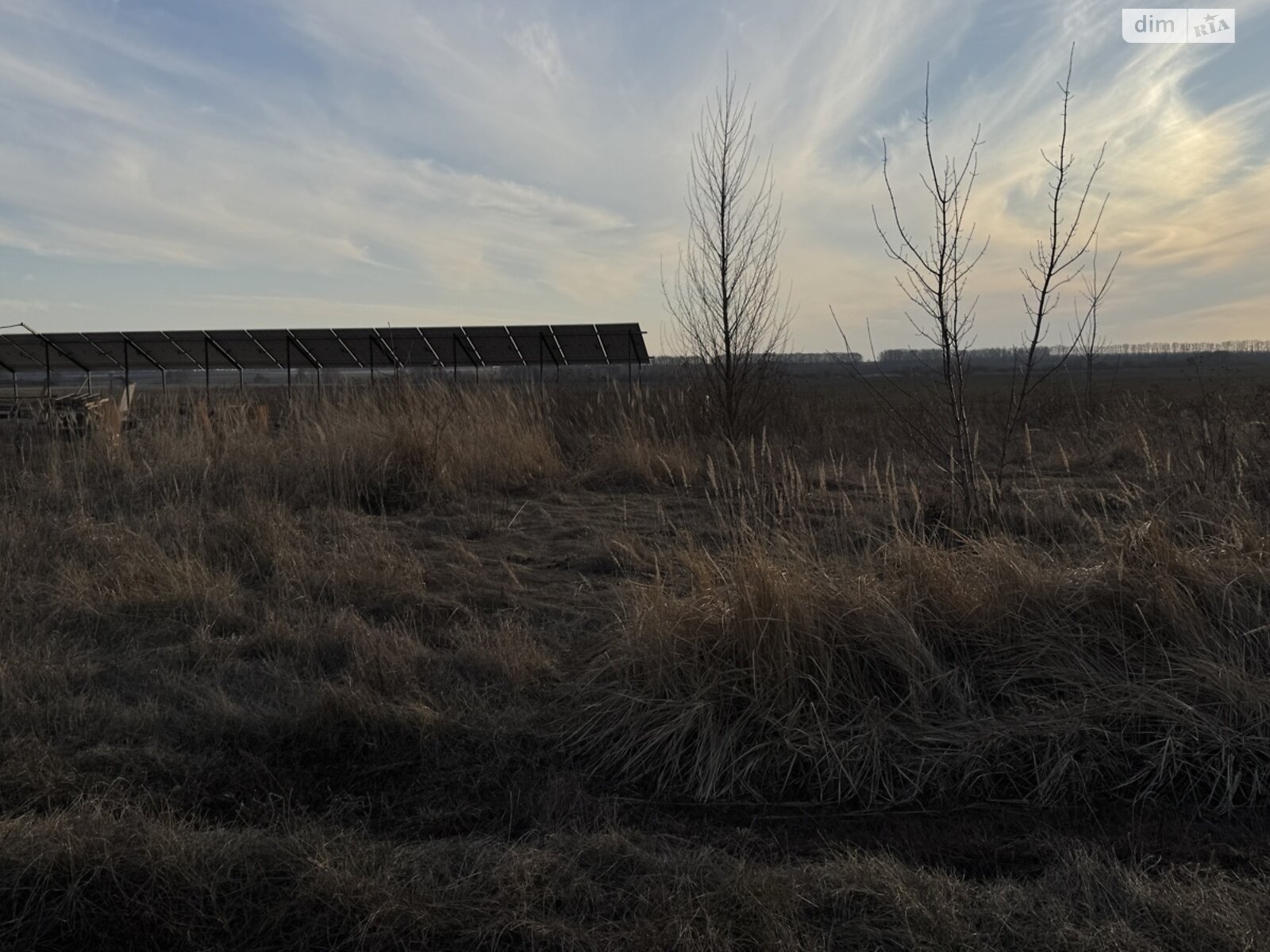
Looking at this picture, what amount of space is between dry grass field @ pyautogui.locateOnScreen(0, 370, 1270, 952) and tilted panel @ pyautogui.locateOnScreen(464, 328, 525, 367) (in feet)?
51.1

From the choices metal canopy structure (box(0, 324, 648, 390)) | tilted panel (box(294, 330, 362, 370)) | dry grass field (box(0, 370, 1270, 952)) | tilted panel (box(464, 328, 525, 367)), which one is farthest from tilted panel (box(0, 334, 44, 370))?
dry grass field (box(0, 370, 1270, 952))

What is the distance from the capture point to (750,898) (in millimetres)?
2293

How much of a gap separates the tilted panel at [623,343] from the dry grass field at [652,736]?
1458 centimetres

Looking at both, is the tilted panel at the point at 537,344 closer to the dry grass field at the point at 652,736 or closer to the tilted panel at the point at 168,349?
the tilted panel at the point at 168,349

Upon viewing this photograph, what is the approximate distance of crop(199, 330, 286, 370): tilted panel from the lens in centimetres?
2162

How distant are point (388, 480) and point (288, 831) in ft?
20.4

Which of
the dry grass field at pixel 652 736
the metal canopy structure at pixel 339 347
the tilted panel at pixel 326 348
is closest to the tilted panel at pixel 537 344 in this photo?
the metal canopy structure at pixel 339 347

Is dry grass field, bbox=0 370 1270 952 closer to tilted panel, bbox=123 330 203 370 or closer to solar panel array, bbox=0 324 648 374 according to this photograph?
solar panel array, bbox=0 324 648 374

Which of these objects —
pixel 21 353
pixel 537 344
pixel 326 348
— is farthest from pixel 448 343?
pixel 21 353

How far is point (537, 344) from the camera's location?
21547mm

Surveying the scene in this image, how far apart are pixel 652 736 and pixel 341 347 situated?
20.3 m

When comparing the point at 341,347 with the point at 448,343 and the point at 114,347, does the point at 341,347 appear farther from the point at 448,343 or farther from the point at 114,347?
the point at 114,347

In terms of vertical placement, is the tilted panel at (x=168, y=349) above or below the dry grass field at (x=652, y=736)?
above

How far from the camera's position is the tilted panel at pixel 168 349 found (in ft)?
71.5
